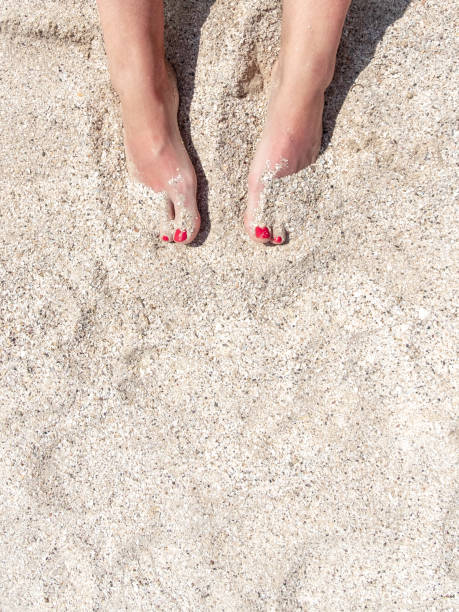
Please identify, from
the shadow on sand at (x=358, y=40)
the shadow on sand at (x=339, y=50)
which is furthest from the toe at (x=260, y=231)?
the shadow on sand at (x=358, y=40)

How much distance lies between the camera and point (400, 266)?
1177mm

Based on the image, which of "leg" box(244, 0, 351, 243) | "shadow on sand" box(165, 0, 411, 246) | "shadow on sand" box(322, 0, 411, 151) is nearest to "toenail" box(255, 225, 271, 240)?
"leg" box(244, 0, 351, 243)

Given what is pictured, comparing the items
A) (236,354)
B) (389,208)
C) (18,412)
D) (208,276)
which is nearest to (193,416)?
(236,354)

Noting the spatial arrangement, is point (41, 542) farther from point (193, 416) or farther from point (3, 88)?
point (3, 88)

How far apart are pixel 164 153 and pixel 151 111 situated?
0.11m

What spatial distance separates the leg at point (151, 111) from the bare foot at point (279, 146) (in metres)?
0.16

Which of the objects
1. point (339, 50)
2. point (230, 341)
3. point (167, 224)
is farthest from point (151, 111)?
point (230, 341)

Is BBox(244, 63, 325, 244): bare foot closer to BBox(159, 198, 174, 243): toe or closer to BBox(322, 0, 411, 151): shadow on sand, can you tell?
BBox(322, 0, 411, 151): shadow on sand

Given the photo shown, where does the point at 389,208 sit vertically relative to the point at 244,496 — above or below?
above

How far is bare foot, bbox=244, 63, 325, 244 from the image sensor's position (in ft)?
3.87

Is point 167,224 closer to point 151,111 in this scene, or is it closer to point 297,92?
point 151,111

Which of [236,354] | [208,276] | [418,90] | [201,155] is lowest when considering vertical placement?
[236,354]

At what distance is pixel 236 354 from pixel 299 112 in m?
0.65

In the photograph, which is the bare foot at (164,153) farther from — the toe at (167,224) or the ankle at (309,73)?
the ankle at (309,73)
